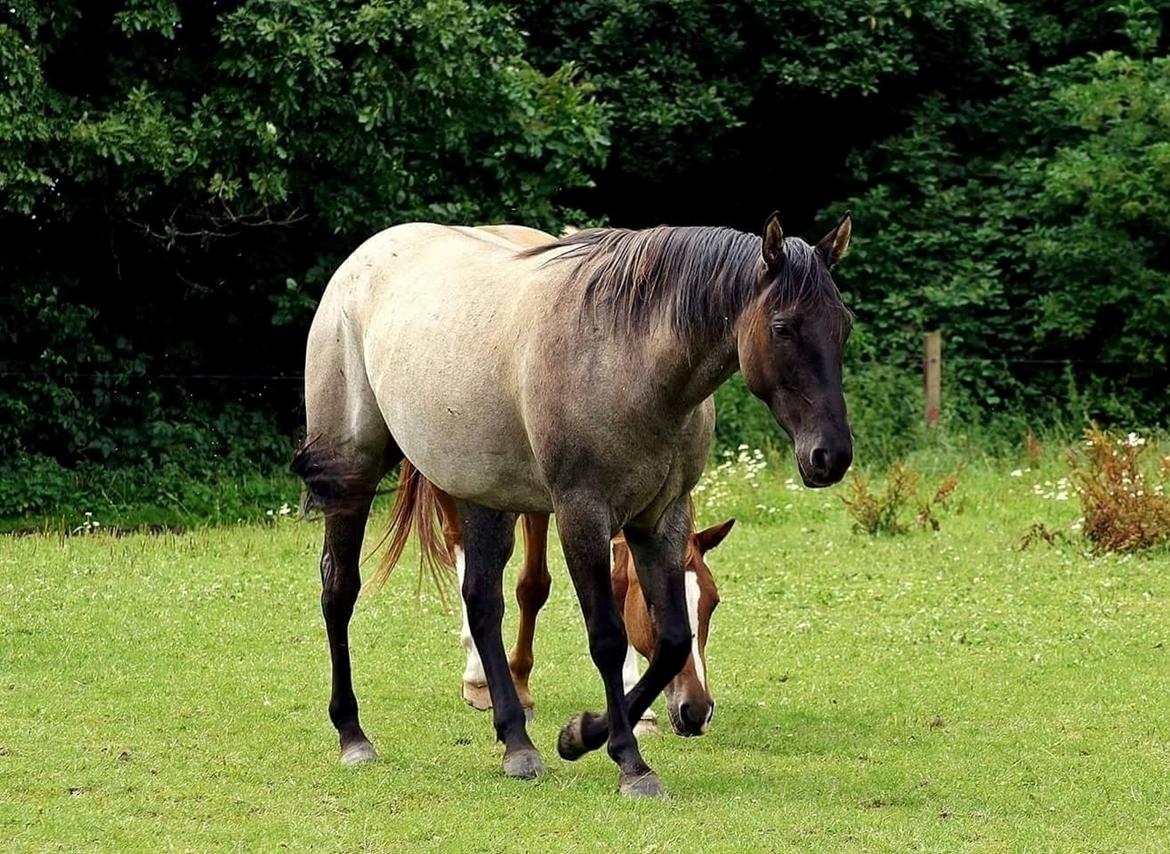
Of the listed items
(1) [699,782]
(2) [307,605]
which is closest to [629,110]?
(2) [307,605]

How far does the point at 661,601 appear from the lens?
6.13 meters

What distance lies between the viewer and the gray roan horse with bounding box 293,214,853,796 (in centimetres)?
546

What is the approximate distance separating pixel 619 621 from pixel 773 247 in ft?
4.70

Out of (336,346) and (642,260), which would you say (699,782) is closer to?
(642,260)

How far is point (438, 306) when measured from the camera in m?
6.66

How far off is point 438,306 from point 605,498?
121 centimetres

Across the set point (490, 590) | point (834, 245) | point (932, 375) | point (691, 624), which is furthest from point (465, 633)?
point (932, 375)

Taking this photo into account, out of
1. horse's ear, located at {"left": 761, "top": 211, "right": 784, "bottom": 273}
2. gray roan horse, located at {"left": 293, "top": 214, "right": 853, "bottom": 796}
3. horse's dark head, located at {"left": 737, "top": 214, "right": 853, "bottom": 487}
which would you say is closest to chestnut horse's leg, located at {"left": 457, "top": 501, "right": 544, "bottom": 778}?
gray roan horse, located at {"left": 293, "top": 214, "right": 853, "bottom": 796}

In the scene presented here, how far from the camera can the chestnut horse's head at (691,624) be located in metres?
6.65

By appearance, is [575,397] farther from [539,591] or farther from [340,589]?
[539,591]

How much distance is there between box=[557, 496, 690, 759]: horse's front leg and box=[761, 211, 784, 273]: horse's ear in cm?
108

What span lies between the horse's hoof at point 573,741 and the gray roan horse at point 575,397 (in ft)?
0.03

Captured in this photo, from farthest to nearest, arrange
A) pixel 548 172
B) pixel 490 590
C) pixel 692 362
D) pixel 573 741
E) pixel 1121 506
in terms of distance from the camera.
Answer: pixel 548 172 < pixel 1121 506 < pixel 490 590 < pixel 573 741 < pixel 692 362

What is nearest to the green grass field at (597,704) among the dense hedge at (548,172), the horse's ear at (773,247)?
the horse's ear at (773,247)
